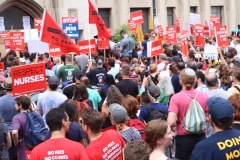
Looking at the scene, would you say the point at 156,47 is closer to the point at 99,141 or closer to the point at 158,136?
the point at 99,141

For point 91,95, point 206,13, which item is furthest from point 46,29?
point 206,13

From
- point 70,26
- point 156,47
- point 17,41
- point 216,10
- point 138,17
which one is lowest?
point 156,47

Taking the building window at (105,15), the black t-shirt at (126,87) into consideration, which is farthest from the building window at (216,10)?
the black t-shirt at (126,87)

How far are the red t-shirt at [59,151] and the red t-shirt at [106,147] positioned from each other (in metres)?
0.35

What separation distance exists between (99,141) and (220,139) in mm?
1432

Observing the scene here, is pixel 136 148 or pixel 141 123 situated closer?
pixel 136 148

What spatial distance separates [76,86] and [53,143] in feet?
11.3

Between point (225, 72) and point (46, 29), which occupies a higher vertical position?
point (46, 29)

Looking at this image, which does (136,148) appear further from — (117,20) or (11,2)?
(117,20)

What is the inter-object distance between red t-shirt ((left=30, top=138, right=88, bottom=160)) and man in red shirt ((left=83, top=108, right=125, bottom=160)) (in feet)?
1.21

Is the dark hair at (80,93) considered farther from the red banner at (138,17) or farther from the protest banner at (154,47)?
the red banner at (138,17)

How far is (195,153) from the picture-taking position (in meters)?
4.88

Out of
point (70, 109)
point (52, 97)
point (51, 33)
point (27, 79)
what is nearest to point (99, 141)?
point (70, 109)

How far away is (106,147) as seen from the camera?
5.75 meters
